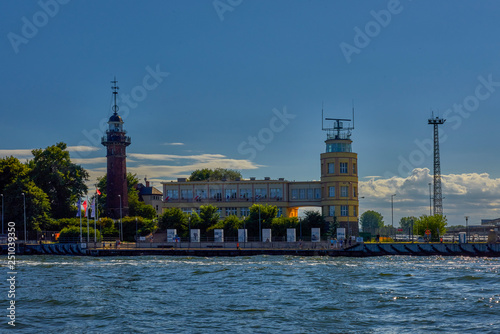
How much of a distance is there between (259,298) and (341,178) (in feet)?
224

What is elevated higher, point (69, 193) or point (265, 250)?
point (69, 193)

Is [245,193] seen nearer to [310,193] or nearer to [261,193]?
[261,193]

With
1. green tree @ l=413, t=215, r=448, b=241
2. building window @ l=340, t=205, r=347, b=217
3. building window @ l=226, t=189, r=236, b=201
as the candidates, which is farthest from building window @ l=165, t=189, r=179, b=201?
green tree @ l=413, t=215, r=448, b=241

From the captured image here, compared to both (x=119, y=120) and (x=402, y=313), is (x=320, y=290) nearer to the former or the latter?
(x=402, y=313)

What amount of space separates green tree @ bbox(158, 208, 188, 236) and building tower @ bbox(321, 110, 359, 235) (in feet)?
77.9

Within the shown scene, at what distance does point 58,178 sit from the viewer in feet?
403

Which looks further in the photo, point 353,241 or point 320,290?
point 353,241

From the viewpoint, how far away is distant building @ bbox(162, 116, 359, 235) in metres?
114

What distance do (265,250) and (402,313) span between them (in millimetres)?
53652

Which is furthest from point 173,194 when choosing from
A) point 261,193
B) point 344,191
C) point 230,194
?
point 344,191

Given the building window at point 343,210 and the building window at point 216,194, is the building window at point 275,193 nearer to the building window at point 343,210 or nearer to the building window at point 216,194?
the building window at point 216,194

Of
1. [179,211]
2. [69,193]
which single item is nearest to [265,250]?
[179,211]

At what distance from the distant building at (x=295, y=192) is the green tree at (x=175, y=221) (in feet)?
34.1

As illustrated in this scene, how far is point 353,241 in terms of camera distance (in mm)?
98438
